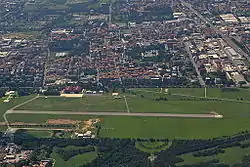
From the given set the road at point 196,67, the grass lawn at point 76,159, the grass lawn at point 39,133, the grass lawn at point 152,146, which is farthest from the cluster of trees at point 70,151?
the road at point 196,67

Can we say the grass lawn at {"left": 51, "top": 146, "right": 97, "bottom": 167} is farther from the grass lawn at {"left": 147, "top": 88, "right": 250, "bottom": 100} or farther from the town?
the grass lawn at {"left": 147, "top": 88, "right": 250, "bottom": 100}

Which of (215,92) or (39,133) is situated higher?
(215,92)

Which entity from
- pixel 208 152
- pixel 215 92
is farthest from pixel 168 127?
pixel 215 92

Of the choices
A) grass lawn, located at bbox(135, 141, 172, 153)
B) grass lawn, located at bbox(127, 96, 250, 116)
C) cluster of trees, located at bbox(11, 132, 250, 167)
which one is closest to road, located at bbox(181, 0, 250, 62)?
grass lawn, located at bbox(127, 96, 250, 116)

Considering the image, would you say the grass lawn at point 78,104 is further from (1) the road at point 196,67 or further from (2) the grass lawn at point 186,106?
(1) the road at point 196,67

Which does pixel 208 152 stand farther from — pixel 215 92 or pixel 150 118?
pixel 215 92

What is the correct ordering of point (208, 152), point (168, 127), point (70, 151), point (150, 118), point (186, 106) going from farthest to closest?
1. point (186, 106)
2. point (150, 118)
3. point (168, 127)
4. point (70, 151)
5. point (208, 152)

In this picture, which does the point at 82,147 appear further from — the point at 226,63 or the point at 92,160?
the point at 226,63
